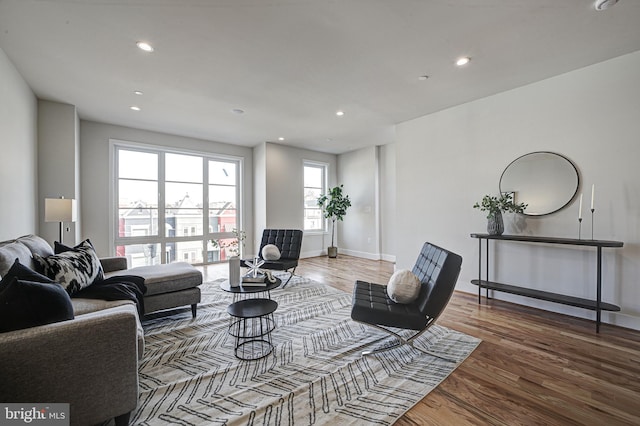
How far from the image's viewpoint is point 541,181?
126 inches

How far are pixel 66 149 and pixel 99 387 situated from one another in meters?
3.99

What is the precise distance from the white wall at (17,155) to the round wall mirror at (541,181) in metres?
5.60

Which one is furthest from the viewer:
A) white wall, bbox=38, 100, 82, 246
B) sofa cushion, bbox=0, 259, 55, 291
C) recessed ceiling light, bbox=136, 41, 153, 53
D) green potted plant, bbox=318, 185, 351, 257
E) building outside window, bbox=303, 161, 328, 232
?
building outside window, bbox=303, 161, 328, 232

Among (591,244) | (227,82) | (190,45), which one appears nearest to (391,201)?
(591,244)

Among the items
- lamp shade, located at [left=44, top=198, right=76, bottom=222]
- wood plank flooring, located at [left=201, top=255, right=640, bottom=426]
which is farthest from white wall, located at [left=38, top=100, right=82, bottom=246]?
wood plank flooring, located at [left=201, top=255, right=640, bottom=426]

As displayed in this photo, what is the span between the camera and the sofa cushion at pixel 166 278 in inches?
106

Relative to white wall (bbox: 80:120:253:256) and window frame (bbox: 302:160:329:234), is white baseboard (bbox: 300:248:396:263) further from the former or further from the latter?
white wall (bbox: 80:120:253:256)

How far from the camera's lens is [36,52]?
2.57 m

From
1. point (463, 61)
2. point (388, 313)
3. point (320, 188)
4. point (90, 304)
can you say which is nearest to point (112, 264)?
point (90, 304)

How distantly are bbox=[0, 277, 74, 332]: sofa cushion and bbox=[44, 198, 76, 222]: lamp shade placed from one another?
6.83ft

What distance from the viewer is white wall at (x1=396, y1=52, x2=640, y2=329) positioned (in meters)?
2.70

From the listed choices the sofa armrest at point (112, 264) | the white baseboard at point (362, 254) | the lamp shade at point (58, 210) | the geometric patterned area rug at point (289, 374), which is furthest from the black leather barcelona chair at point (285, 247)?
the white baseboard at point (362, 254)

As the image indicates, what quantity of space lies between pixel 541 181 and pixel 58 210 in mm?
5616

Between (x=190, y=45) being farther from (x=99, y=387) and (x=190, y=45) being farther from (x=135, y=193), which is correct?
(x=135, y=193)
